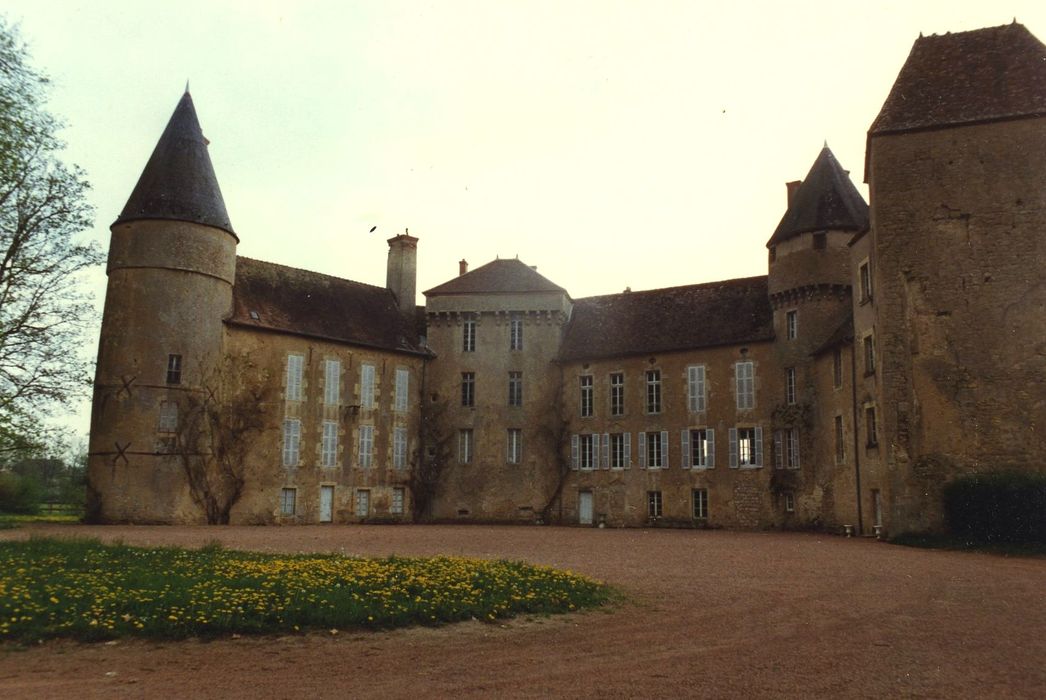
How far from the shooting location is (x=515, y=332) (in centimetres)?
3394

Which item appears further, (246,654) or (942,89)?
(942,89)

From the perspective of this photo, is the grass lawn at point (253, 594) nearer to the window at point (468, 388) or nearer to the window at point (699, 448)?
the window at point (699, 448)

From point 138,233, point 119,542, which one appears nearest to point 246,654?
point 119,542

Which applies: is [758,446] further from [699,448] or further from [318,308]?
[318,308]

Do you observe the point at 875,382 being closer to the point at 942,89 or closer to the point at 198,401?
the point at 942,89

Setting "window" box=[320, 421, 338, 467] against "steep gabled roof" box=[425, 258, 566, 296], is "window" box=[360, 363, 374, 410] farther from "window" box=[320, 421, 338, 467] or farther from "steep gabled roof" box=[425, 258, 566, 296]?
"steep gabled roof" box=[425, 258, 566, 296]

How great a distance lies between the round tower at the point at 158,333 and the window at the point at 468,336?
9.45m

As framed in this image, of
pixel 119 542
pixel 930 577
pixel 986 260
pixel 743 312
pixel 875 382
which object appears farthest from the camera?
pixel 743 312

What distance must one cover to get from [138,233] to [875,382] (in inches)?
938

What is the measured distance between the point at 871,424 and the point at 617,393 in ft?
35.9

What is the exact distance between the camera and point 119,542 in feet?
50.7

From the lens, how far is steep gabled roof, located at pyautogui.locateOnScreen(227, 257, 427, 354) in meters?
30.2

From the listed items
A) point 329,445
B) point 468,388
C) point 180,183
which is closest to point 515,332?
point 468,388

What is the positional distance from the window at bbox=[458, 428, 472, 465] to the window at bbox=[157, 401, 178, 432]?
10.9m
